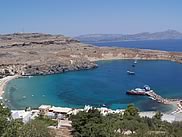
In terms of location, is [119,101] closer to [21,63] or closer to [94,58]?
[21,63]

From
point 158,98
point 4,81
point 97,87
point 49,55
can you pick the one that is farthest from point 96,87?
point 49,55

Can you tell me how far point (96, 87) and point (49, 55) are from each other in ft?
165

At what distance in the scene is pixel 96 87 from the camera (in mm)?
73812

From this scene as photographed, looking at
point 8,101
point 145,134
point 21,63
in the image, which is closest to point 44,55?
point 21,63

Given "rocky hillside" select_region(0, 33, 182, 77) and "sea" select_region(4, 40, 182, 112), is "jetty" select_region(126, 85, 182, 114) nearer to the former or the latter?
"sea" select_region(4, 40, 182, 112)

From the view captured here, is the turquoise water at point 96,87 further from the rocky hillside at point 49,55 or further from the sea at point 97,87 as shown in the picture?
the rocky hillside at point 49,55

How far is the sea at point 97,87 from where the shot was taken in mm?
57031

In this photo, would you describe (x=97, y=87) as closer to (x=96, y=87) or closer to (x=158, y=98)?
(x=96, y=87)

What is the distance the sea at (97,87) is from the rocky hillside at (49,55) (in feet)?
20.5

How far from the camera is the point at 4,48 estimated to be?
135625mm

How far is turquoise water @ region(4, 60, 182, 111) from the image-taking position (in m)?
57.5

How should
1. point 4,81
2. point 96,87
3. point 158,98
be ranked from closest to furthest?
point 158,98
point 96,87
point 4,81

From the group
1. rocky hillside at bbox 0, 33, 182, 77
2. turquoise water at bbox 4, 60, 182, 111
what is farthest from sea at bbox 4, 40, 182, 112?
rocky hillside at bbox 0, 33, 182, 77

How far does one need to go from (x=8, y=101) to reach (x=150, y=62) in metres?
75.5
